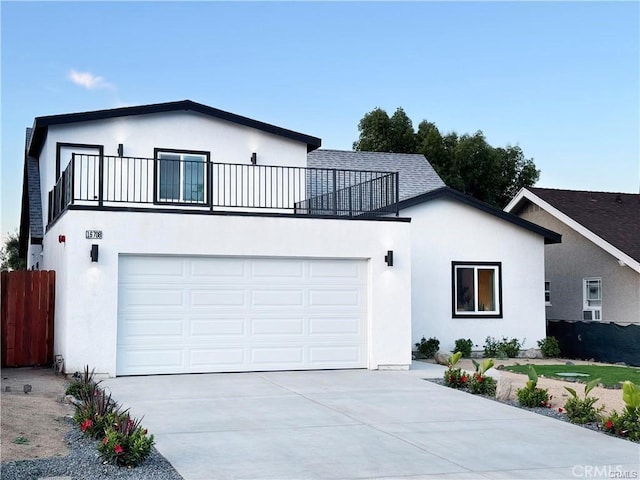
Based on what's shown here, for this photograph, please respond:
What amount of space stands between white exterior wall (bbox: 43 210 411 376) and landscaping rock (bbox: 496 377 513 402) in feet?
12.2

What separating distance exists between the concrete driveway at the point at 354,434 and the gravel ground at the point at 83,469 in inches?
8.2

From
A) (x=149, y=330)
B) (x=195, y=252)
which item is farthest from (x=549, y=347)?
(x=149, y=330)

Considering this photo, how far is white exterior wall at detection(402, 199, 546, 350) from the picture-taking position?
19.1m

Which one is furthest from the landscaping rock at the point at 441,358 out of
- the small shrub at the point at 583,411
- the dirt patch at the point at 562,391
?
the small shrub at the point at 583,411

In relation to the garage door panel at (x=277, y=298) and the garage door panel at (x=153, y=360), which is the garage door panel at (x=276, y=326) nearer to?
the garage door panel at (x=277, y=298)

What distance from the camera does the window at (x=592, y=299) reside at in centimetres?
2188

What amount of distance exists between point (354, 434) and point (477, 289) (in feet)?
38.1

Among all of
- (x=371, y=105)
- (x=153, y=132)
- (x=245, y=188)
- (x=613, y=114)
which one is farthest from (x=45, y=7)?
(x=371, y=105)

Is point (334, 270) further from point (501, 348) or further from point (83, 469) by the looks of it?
point (83, 469)

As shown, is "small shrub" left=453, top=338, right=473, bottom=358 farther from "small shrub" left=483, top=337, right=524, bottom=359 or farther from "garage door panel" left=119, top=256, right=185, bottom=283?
"garage door panel" left=119, top=256, right=185, bottom=283

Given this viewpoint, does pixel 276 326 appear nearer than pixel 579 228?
Yes

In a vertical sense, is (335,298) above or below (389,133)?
below

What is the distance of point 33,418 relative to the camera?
30.2 ft

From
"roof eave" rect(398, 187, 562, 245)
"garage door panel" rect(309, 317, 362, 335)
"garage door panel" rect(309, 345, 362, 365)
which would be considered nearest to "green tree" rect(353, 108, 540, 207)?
"roof eave" rect(398, 187, 562, 245)
